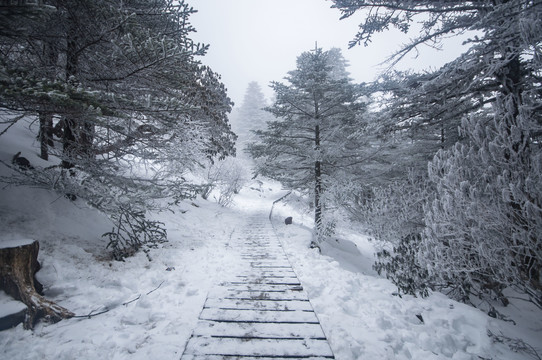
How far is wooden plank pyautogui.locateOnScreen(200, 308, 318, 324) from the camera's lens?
3496 millimetres

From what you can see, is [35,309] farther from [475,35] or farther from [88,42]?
[475,35]

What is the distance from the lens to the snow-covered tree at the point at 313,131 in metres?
10.2

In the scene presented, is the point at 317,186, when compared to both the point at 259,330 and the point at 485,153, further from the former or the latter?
the point at 259,330

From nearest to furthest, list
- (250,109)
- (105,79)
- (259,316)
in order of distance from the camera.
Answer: (259,316), (105,79), (250,109)

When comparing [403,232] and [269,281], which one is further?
[403,232]

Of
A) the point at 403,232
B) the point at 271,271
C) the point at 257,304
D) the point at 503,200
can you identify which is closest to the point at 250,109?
the point at 403,232

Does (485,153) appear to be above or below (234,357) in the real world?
above

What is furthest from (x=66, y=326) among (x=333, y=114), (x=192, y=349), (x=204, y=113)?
(x=333, y=114)

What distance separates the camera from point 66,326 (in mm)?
3076

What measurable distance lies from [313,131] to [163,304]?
30.4 ft

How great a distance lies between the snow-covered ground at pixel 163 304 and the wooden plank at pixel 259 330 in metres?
0.18

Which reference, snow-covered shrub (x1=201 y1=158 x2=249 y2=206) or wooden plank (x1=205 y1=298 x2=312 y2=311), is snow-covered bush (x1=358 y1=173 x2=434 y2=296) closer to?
wooden plank (x1=205 y1=298 x2=312 y2=311)

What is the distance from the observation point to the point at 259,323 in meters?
3.41

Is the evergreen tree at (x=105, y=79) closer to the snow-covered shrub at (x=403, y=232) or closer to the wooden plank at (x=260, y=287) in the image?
the wooden plank at (x=260, y=287)
